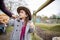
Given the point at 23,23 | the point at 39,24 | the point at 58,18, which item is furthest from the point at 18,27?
the point at 58,18

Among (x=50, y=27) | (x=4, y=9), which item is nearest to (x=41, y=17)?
(x=50, y=27)

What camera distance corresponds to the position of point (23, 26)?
2006 millimetres

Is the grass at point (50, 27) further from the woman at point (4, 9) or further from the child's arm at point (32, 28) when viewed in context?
the woman at point (4, 9)

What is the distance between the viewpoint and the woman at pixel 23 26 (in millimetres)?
1984

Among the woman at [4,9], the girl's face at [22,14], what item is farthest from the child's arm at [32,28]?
the woman at [4,9]

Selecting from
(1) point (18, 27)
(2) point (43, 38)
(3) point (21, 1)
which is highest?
(3) point (21, 1)

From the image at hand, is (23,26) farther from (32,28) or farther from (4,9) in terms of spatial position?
(4,9)

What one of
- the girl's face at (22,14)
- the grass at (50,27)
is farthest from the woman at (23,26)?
the grass at (50,27)

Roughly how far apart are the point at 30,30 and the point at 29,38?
0.09m

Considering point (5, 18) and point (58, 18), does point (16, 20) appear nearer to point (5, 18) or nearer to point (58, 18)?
point (5, 18)

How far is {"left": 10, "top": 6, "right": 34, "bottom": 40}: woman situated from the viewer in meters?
1.98

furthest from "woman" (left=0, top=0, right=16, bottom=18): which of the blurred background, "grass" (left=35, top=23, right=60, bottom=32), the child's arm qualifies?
"grass" (left=35, top=23, right=60, bottom=32)

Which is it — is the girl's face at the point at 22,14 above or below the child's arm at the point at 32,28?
above

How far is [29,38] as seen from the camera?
1984 mm
